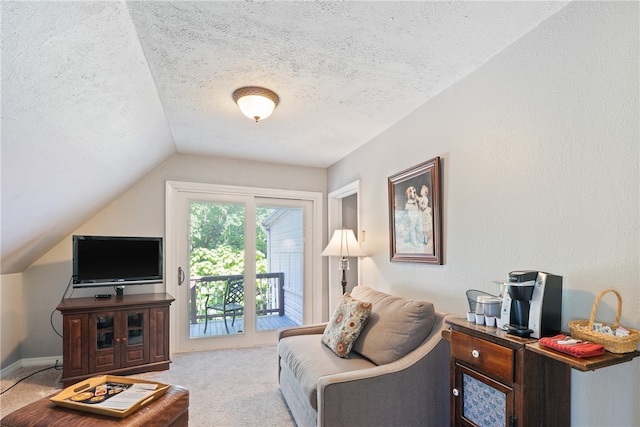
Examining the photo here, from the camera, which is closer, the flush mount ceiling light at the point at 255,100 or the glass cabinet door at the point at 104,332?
the flush mount ceiling light at the point at 255,100

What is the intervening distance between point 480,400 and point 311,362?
1038mm

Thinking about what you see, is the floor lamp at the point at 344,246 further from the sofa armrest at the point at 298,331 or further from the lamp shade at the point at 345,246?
the sofa armrest at the point at 298,331

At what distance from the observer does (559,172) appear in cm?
165

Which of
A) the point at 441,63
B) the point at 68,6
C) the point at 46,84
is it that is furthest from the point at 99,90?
the point at 441,63

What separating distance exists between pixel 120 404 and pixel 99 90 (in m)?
1.66

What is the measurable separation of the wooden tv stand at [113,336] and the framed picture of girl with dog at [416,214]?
7.60 feet

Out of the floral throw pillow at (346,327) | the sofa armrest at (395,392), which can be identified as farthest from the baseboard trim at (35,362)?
the sofa armrest at (395,392)

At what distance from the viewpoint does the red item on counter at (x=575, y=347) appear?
3.96ft

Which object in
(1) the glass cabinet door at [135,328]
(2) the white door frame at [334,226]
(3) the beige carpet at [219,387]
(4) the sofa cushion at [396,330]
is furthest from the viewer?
(2) the white door frame at [334,226]

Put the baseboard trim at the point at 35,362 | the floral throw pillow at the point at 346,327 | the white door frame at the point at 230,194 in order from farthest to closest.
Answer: the white door frame at the point at 230,194 → the baseboard trim at the point at 35,362 → the floral throw pillow at the point at 346,327

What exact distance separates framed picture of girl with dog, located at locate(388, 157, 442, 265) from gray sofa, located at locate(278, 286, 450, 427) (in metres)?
0.47

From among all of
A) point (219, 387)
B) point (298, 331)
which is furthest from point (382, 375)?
point (219, 387)

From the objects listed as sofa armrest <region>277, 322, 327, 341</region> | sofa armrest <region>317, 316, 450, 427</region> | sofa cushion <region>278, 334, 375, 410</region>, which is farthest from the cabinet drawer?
sofa armrest <region>277, 322, 327, 341</region>

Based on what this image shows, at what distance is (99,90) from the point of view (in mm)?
1909
